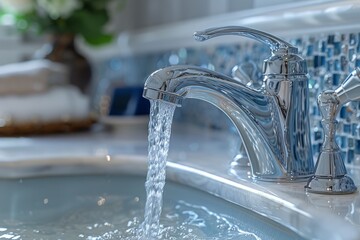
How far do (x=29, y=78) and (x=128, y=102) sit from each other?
0.21 m

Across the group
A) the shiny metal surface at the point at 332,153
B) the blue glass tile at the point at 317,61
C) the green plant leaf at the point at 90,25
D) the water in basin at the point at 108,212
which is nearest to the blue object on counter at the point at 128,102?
the green plant leaf at the point at 90,25

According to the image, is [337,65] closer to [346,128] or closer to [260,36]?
[346,128]

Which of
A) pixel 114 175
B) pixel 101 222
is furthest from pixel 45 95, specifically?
pixel 101 222

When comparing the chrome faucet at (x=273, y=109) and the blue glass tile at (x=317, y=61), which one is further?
the blue glass tile at (x=317, y=61)

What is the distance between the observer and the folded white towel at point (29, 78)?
54.7 inches

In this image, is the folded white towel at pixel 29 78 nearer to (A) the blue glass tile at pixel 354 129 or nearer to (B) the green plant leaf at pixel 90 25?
(B) the green plant leaf at pixel 90 25

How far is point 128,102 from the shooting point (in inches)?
57.5

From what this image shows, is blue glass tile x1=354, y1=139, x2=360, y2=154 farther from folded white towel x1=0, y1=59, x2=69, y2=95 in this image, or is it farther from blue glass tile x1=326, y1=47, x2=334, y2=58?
folded white towel x1=0, y1=59, x2=69, y2=95

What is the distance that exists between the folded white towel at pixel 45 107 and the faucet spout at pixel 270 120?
0.69 m

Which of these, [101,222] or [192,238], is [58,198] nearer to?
[101,222]

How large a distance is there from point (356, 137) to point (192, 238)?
0.93ft

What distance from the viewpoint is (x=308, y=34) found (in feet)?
3.30

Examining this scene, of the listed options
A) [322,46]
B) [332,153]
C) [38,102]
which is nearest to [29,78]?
[38,102]

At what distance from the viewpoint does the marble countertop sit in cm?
62
